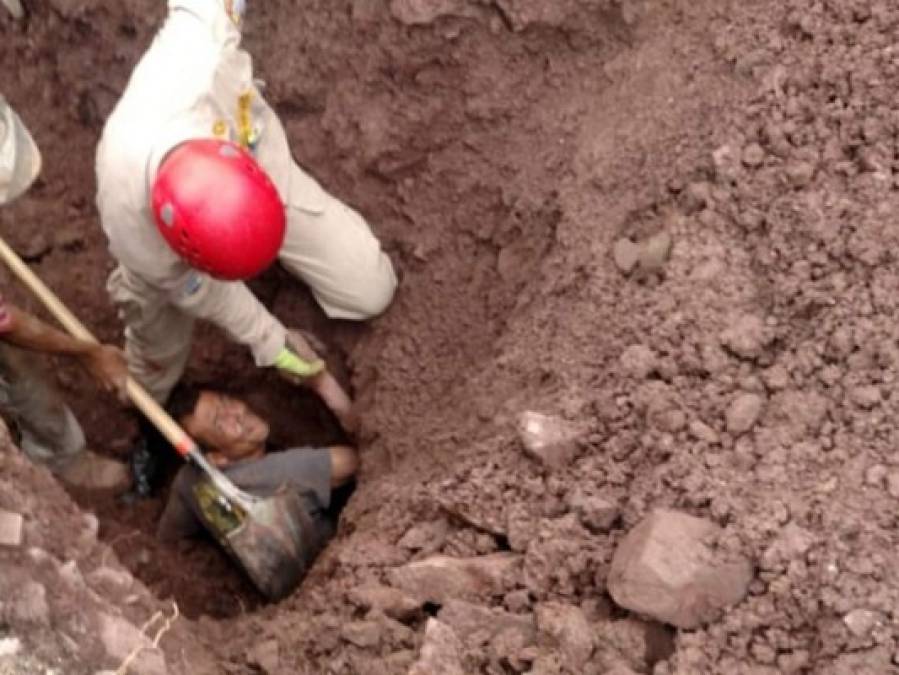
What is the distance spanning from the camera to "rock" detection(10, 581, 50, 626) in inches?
89.4

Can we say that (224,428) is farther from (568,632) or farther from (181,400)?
(568,632)

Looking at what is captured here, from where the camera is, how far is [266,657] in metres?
2.68

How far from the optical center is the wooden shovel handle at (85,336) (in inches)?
142

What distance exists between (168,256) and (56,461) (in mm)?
1097

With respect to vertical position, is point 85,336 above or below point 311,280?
above

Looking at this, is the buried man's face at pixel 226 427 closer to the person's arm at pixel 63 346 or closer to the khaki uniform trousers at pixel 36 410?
the person's arm at pixel 63 346

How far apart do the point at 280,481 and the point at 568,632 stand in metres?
1.61

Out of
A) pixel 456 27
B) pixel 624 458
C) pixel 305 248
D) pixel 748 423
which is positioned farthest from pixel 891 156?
pixel 305 248

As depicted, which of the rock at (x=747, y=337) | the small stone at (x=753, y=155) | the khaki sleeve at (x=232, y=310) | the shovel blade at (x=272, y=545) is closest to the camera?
the rock at (x=747, y=337)

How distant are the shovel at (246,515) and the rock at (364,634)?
1.00 meters

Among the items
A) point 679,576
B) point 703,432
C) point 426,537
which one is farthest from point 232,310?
point 679,576

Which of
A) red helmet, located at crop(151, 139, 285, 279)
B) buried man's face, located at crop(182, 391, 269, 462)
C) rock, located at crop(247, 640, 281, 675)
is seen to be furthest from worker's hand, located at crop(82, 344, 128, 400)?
rock, located at crop(247, 640, 281, 675)

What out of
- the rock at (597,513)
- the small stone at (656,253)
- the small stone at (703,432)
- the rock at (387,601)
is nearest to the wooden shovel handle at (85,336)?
the rock at (387,601)

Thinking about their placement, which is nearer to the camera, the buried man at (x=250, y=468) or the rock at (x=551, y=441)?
the rock at (x=551, y=441)
